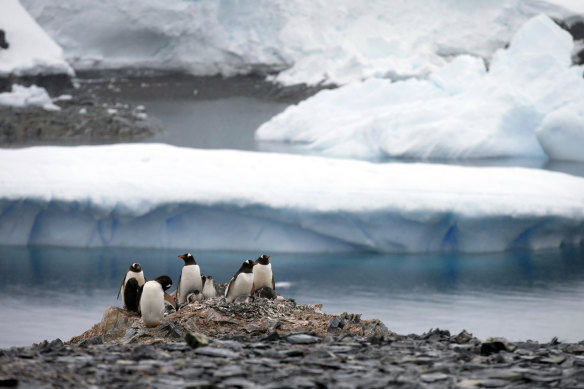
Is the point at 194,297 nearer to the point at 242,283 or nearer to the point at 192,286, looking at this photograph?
the point at 192,286

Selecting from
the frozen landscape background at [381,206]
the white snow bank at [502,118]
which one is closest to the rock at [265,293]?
the frozen landscape background at [381,206]

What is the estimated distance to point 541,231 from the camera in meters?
9.32

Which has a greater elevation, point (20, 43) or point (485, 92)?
point (20, 43)

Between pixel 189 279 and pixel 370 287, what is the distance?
3012 mm

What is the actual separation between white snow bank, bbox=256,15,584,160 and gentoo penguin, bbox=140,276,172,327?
11.7 meters

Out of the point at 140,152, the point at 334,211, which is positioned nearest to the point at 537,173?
the point at 334,211

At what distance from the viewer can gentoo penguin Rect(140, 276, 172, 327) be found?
470 cm

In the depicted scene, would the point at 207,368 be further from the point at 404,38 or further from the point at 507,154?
the point at 404,38

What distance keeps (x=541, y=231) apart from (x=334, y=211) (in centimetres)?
271

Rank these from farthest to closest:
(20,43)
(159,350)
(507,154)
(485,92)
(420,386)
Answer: (20,43) → (485,92) → (507,154) → (159,350) → (420,386)

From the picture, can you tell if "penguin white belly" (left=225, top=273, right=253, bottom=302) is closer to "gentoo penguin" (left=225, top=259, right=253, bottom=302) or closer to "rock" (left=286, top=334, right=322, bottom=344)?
"gentoo penguin" (left=225, top=259, right=253, bottom=302)

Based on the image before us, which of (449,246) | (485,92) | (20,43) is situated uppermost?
(20,43)

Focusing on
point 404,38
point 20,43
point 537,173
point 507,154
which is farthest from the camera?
point 404,38

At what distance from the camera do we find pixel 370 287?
8016 mm
